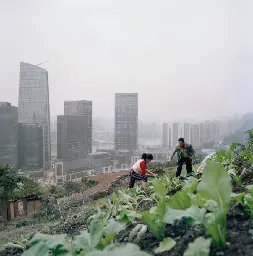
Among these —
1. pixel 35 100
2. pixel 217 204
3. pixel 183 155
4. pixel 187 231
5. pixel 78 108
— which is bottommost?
pixel 183 155

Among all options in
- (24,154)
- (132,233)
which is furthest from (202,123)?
(132,233)

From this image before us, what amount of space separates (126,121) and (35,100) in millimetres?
7157

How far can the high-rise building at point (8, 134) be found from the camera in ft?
53.6

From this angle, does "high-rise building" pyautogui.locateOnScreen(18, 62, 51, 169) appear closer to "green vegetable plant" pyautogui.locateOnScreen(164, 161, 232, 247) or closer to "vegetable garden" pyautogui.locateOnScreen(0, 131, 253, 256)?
"vegetable garden" pyautogui.locateOnScreen(0, 131, 253, 256)

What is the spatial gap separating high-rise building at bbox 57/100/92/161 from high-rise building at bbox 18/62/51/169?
4.32 ft

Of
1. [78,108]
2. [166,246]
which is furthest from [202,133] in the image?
[166,246]

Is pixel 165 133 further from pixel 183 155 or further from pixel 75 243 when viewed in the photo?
pixel 75 243

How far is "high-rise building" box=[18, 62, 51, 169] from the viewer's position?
18500 millimetres

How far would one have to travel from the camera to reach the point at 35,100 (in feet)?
71.6

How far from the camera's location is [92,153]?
60.2 ft

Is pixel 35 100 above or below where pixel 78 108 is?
above

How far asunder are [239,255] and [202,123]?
15790 mm

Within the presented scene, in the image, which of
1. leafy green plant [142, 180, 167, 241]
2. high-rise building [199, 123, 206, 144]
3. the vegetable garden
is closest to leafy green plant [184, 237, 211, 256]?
the vegetable garden

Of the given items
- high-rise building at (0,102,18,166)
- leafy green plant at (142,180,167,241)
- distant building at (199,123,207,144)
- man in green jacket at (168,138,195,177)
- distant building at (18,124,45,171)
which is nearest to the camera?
leafy green plant at (142,180,167,241)
